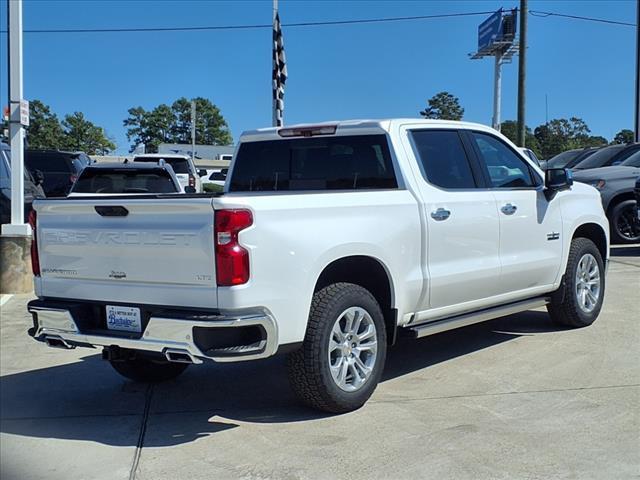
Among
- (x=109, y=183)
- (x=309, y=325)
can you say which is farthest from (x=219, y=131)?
(x=309, y=325)

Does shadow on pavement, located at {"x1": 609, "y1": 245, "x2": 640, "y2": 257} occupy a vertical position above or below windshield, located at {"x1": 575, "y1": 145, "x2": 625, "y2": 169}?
below

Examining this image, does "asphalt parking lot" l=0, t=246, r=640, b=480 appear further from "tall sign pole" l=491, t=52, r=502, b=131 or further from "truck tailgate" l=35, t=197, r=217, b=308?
"tall sign pole" l=491, t=52, r=502, b=131

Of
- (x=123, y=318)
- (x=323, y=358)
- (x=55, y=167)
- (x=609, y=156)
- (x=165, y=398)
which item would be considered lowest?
(x=165, y=398)

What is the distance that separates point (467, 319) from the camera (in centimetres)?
560

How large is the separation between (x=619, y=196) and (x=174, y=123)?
9824cm

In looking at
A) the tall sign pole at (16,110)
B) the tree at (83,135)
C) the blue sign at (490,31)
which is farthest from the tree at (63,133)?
the tall sign pole at (16,110)

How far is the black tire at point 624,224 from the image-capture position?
1254 cm

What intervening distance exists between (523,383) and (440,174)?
171cm

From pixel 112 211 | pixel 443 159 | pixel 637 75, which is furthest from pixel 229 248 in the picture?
pixel 637 75

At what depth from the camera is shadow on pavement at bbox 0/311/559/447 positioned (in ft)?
15.2

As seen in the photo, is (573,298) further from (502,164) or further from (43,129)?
(43,129)

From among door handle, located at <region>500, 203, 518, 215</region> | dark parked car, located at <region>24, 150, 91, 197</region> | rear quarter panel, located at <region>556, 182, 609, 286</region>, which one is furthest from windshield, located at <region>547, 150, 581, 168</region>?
door handle, located at <region>500, 203, 518, 215</region>

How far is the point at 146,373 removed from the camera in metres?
5.63

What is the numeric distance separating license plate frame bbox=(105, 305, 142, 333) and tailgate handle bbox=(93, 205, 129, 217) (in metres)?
0.57
